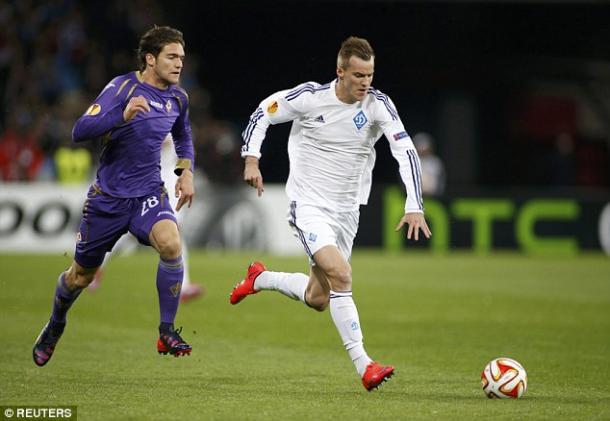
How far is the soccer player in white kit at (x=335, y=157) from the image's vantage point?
7.91 meters

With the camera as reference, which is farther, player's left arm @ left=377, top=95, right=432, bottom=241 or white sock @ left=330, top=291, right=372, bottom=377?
player's left arm @ left=377, top=95, right=432, bottom=241

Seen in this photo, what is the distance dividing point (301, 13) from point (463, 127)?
4.93 meters

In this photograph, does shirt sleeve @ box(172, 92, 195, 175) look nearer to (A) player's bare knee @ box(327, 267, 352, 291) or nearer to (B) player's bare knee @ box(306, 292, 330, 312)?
(B) player's bare knee @ box(306, 292, 330, 312)

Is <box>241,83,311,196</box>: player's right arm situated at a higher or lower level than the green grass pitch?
higher

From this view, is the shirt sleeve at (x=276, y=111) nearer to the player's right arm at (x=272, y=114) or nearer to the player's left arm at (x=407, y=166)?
the player's right arm at (x=272, y=114)

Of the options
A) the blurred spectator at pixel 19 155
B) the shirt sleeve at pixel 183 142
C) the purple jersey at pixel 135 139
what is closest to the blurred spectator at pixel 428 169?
the blurred spectator at pixel 19 155

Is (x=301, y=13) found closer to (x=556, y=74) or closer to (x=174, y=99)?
(x=556, y=74)

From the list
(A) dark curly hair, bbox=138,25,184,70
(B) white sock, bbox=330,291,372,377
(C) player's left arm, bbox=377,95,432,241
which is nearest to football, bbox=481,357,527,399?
(B) white sock, bbox=330,291,372,377

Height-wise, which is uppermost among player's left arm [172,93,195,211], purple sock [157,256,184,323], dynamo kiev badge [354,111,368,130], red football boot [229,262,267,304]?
dynamo kiev badge [354,111,368,130]

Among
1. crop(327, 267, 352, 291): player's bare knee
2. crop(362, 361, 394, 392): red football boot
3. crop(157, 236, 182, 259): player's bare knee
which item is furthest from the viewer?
crop(157, 236, 182, 259): player's bare knee

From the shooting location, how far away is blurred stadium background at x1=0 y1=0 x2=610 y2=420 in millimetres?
8078

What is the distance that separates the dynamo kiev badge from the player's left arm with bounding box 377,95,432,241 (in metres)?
0.13

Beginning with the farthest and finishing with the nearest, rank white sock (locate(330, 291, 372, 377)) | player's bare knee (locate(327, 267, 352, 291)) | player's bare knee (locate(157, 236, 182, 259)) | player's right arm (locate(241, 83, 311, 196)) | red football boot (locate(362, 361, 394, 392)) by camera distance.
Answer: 1. player's right arm (locate(241, 83, 311, 196))
2. player's bare knee (locate(157, 236, 182, 259))
3. player's bare knee (locate(327, 267, 352, 291))
4. white sock (locate(330, 291, 372, 377))
5. red football boot (locate(362, 361, 394, 392))

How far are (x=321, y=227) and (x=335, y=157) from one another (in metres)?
0.56
